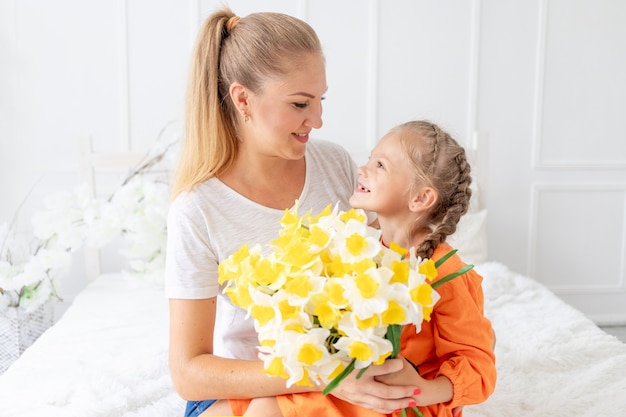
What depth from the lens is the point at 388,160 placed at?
5.14ft

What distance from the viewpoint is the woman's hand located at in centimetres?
124

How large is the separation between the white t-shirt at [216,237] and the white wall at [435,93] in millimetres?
1901

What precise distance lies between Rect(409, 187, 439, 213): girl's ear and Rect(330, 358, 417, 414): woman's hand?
0.35 metres

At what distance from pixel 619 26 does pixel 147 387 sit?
10.5ft

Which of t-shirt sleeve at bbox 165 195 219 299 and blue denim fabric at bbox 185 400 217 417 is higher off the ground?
t-shirt sleeve at bbox 165 195 219 299

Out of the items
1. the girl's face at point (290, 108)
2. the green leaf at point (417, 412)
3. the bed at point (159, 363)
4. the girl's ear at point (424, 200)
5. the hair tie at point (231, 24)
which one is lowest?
the bed at point (159, 363)

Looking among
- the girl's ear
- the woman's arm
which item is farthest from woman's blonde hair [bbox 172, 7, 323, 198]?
the girl's ear

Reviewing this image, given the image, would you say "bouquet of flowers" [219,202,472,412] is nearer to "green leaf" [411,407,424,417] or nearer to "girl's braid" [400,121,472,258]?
"green leaf" [411,407,424,417]

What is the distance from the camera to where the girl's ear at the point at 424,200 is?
1502mm

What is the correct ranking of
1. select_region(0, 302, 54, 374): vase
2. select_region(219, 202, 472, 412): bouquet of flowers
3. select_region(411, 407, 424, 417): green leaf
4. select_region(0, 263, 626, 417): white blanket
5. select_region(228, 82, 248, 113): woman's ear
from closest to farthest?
select_region(219, 202, 472, 412): bouquet of flowers
select_region(411, 407, 424, 417): green leaf
select_region(228, 82, 248, 113): woman's ear
select_region(0, 263, 626, 417): white blanket
select_region(0, 302, 54, 374): vase

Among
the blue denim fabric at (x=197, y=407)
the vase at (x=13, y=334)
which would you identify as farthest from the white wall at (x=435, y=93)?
the blue denim fabric at (x=197, y=407)

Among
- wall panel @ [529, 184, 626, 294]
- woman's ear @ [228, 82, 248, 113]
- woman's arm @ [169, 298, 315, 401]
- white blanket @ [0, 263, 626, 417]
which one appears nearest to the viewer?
woman's arm @ [169, 298, 315, 401]

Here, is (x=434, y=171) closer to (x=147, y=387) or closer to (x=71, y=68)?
(x=147, y=387)

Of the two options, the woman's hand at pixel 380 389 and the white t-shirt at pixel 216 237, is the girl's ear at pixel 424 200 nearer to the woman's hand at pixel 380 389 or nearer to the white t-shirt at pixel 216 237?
the white t-shirt at pixel 216 237
